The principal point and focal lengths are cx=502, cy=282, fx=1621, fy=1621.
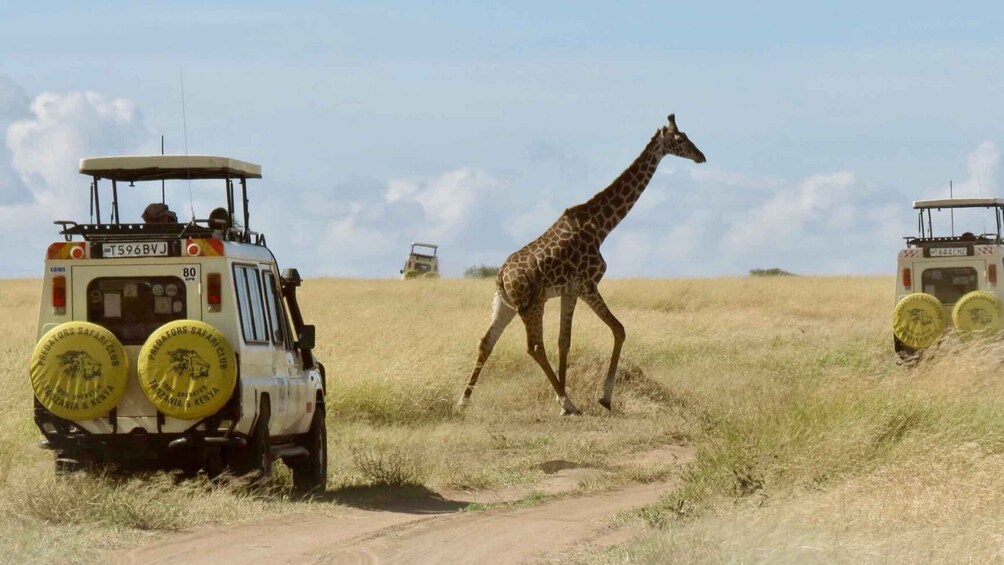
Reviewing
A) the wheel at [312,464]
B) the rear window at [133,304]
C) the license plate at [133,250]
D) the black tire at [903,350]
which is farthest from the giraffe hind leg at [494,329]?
the license plate at [133,250]

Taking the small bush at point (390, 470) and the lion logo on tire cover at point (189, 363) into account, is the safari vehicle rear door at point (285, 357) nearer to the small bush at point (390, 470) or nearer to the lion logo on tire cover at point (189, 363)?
the small bush at point (390, 470)

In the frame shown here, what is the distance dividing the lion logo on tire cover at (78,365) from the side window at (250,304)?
105 centimetres

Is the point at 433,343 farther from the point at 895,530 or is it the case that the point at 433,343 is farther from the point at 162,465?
the point at 895,530

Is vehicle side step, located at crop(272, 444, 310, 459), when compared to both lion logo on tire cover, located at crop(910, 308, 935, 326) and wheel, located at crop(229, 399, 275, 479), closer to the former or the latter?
wheel, located at crop(229, 399, 275, 479)

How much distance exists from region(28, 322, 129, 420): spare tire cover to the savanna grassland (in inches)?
22.6

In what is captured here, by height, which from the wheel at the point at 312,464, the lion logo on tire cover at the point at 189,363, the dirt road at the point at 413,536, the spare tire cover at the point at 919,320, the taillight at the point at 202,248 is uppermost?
the taillight at the point at 202,248

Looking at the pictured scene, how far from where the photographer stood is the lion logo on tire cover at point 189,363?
10.9 m

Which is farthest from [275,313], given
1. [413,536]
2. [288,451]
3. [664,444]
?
[664,444]

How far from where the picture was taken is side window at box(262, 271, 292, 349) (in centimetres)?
1232

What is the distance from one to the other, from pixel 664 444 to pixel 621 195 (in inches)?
188

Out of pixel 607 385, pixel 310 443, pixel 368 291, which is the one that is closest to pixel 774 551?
pixel 310 443

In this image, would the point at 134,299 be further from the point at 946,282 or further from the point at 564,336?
the point at 946,282

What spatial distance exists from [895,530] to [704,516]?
62.4 inches

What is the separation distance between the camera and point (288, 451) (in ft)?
40.3
